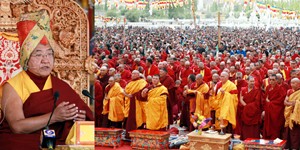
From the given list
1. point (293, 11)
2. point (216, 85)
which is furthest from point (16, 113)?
point (293, 11)

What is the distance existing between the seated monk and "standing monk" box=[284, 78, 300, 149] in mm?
5673

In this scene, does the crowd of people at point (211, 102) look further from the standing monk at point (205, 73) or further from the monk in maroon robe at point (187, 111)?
the standing monk at point (205, 73)

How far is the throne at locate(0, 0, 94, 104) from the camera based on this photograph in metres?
3.05

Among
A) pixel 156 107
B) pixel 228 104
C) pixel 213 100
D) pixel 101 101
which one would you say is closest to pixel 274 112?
pixel 228 104

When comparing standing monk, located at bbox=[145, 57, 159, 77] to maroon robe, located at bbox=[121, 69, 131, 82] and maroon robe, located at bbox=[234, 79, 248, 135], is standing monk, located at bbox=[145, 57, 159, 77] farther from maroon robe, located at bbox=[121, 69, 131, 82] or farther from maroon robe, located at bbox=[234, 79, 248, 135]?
maroon robe, located at bbox=[234, 79, 248, 135]

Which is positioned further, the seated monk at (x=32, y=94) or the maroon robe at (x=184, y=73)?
the maroon robe at (x=184, y=73)

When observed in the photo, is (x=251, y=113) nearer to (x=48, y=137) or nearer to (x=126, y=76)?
(x=126, y=76)

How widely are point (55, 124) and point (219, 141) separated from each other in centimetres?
450

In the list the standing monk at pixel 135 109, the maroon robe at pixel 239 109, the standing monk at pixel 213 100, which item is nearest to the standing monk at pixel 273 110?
the maroon robe at pixel 239 109

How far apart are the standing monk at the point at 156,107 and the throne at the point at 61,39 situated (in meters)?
5.43

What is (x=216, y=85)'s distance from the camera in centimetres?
925

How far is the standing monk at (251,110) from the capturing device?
853cm

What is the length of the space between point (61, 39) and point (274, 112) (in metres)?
6.04

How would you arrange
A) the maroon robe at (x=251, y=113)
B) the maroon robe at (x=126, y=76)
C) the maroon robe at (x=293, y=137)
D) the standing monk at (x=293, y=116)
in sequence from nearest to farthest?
the standing monk at (x=293, y=116) < the maroon robe at (x=293, y=137) < the maroon robe at (x=251, y=113) < the maroon robe at (x=126, y=76)
